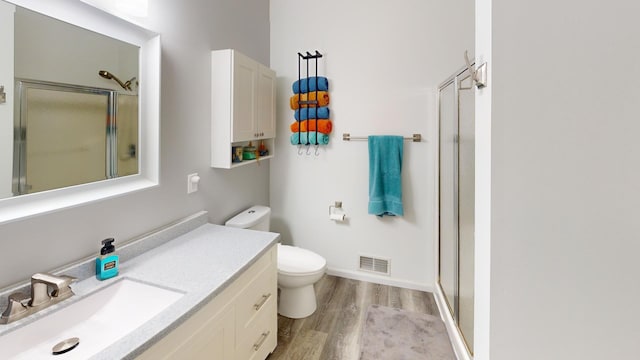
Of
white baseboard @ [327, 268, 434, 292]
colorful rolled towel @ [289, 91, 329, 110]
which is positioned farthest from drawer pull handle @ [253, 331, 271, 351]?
colorful rolled towel @ [289, 91, 329, 110]

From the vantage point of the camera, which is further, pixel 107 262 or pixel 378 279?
pixel 378 279

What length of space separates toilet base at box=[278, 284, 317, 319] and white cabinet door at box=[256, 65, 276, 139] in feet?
3.92

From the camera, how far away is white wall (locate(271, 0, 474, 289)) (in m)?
2.36

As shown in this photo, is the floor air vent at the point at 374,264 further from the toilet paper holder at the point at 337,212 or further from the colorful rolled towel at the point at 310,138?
the colorful rolled towel at the point at 310,138

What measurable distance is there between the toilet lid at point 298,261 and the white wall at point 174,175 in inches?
20.4

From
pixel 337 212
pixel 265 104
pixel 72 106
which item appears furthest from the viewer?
pixel 337 212

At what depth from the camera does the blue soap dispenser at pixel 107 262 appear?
116cm

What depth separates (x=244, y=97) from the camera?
203 cm

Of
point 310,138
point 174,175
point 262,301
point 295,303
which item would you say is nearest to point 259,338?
point 262,301

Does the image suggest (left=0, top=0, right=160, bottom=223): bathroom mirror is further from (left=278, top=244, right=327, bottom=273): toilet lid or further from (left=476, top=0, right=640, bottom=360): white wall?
(left=476, top=0, right=640, bottom=360): white wall

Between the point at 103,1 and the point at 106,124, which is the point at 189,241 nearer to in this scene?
the point at 106,124

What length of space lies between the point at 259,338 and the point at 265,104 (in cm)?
165

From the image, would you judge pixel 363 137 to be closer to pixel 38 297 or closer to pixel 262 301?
pixel 262 301

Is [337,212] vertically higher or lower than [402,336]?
higher
